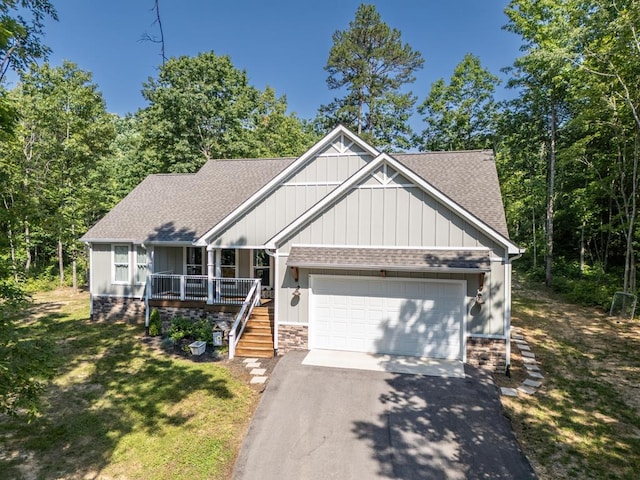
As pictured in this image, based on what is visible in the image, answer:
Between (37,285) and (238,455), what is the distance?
72.0ft

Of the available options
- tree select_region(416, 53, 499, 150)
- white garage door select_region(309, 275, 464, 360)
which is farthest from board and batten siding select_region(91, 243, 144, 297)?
tree select_region(416, 53, 499, 150)

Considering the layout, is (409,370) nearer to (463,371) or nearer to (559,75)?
(463,371)

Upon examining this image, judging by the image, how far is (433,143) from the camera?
28297mm

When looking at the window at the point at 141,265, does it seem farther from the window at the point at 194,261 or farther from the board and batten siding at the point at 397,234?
the board and batten siding at the point at 397,234

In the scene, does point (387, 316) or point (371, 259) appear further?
point (387, 316)

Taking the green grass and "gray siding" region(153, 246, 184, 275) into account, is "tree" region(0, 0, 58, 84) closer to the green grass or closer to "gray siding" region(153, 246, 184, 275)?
the green grass

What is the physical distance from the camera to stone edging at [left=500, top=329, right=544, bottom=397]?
821cm

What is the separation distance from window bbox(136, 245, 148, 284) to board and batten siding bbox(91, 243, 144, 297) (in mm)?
228

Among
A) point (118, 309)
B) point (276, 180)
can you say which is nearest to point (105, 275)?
point (118, 309)

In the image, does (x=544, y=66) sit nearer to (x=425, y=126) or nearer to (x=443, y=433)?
(x=425, y=126)

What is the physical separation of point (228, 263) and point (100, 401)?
8529mm

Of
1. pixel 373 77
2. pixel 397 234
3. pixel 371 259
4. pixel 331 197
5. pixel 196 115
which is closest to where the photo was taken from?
pixel 371 259

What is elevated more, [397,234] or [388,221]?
[388,221]

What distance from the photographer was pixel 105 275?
47.9ft
